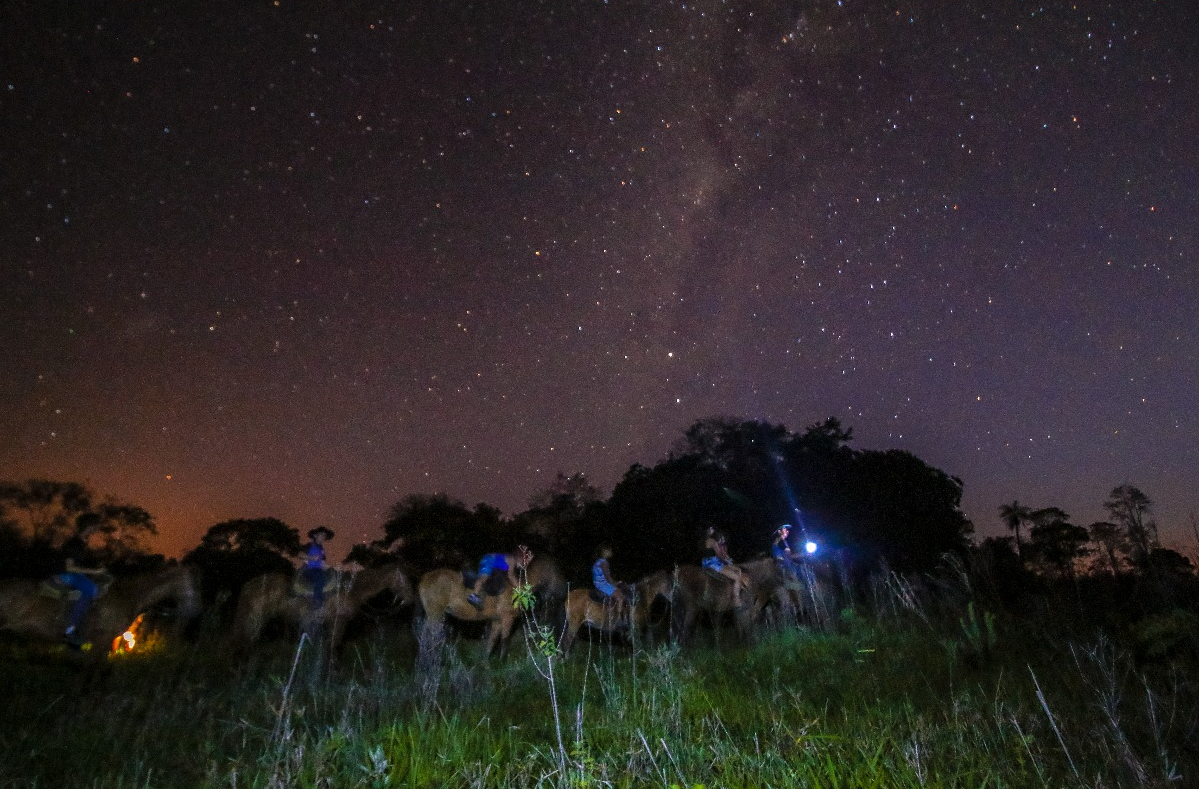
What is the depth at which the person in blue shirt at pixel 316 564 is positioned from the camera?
1174 cm

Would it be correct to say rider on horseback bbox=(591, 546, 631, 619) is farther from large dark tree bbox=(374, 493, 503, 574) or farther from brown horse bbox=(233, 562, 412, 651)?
large dark tree bbox=(374, 493, 503, 574)

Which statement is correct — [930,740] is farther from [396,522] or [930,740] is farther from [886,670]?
[396,522]

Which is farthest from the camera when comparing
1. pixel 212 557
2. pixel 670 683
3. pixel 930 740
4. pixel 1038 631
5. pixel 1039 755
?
pixel 212 557

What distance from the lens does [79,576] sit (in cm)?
935

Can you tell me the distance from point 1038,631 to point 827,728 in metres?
6.32

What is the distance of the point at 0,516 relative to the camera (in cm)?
3017

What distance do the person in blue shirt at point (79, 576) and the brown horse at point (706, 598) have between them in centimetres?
1028

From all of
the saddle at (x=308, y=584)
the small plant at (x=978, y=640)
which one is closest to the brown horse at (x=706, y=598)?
the small plant at (x=978, y=640)

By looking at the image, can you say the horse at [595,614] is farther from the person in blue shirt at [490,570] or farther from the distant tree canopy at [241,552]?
the distant tree canopy at [241,552]

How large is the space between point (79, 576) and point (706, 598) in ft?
37.4

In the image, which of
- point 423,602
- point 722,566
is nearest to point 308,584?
point 423,602

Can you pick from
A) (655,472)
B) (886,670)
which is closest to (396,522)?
(655,472)

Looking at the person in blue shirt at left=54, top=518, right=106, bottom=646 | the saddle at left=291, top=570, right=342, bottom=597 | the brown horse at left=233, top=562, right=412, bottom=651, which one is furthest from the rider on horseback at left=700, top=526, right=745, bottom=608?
the person in blue shirt at left=54, top=518, right=106, bottom=646

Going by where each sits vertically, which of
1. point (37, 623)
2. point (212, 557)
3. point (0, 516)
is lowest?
point (37, 623)
